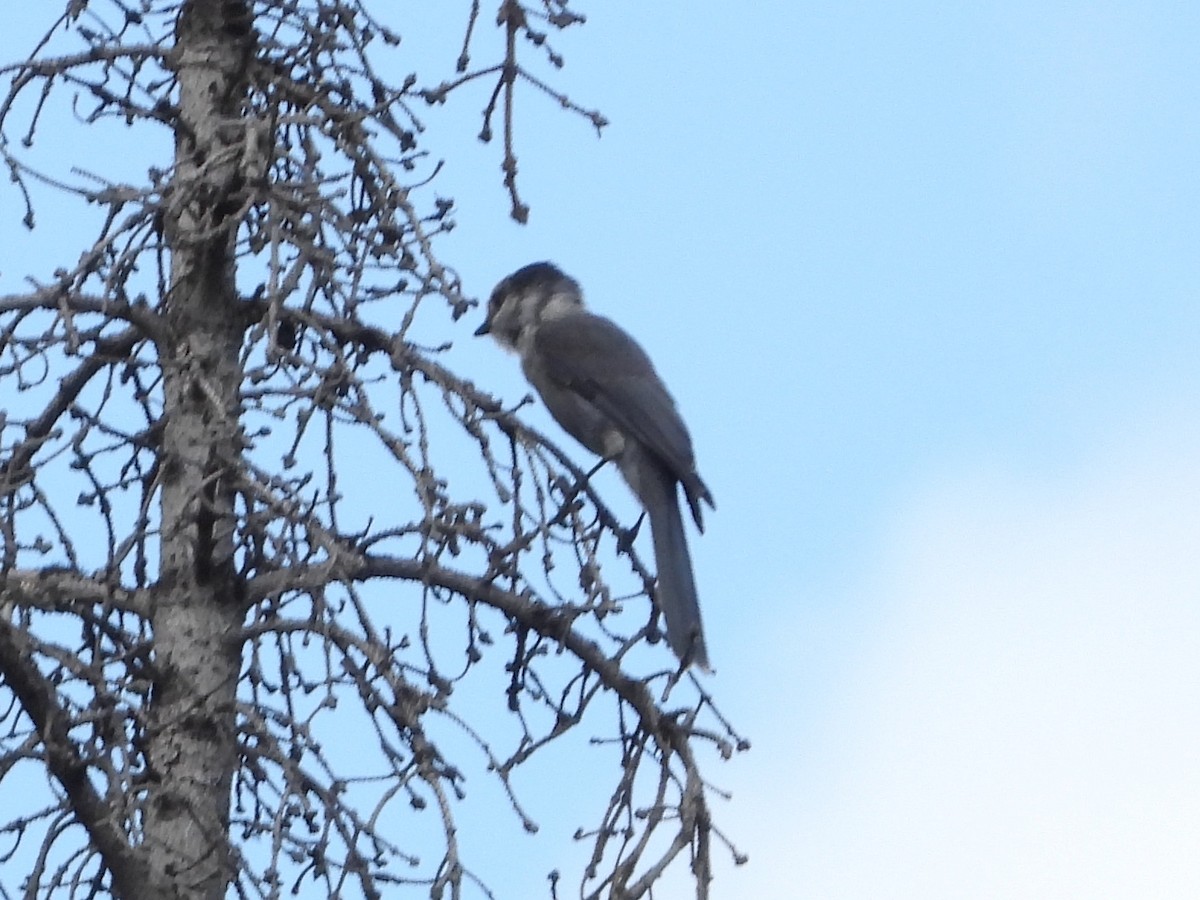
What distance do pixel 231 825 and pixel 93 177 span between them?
5.00 feet

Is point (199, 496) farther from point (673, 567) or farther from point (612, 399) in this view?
point (612, 399)

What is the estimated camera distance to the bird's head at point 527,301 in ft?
26.7

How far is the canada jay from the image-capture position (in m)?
6.38

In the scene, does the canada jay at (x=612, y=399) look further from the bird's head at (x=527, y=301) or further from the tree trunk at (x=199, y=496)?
the tree trunk at (x=199, y=496)

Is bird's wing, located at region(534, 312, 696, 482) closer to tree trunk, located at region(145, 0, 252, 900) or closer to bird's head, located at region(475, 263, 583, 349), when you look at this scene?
bird's head, located at region(475, 263, 583, 349)

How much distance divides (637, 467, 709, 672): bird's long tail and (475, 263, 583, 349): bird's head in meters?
1.42

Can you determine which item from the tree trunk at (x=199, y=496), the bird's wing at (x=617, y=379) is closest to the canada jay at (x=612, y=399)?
the bird's wing at (x=617, y=379)

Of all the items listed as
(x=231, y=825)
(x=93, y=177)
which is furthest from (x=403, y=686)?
(x=93, y=177)

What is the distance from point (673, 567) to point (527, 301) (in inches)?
89.1

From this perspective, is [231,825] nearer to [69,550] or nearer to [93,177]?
[69,550]

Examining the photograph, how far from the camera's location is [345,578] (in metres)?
4.12

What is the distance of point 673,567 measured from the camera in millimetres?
6227

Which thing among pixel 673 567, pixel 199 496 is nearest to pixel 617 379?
pixel 673 567

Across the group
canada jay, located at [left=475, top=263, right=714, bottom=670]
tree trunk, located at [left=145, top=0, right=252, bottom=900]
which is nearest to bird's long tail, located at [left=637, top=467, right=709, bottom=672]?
canada jay, located at [left=475, top=263, right=714, bottom=670]
